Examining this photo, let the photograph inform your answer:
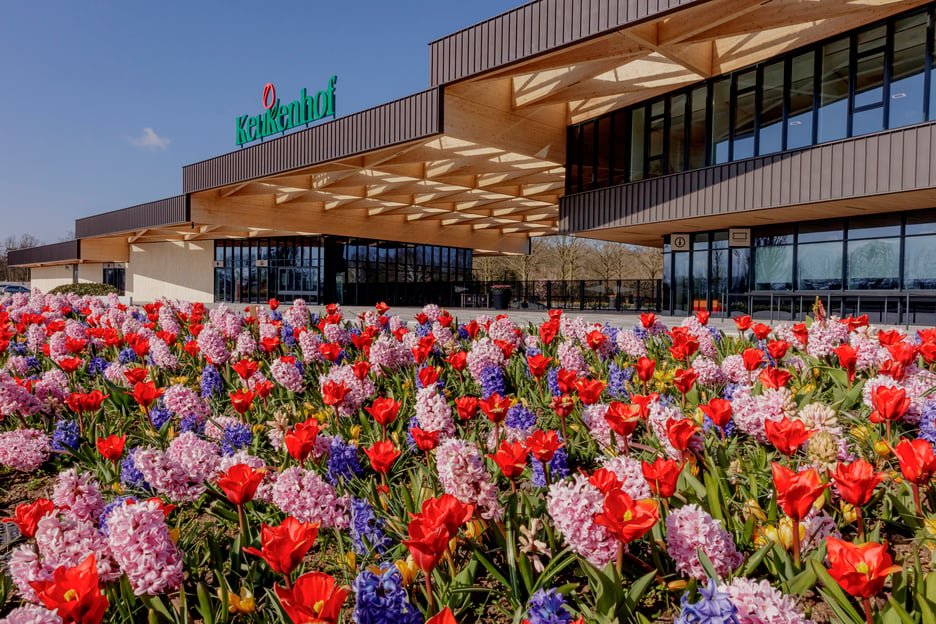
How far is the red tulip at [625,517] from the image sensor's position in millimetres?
1312

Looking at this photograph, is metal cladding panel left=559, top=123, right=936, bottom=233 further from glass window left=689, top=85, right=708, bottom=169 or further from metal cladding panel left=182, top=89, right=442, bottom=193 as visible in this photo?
metal cladding panel left=182, top=89, right=442, bottom=193

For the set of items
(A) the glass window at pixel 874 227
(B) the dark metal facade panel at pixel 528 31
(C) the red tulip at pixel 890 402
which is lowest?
(C) the red tulip at pixel 890 402

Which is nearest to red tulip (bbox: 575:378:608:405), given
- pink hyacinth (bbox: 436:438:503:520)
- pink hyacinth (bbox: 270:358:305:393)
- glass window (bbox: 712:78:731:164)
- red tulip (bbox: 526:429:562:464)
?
red tulip (bbox: 526:429:562:464)

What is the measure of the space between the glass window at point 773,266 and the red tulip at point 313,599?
20.8 m

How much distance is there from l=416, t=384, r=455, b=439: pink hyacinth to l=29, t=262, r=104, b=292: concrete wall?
51317 millimetres

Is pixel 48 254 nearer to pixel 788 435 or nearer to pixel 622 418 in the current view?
pixel 622 418

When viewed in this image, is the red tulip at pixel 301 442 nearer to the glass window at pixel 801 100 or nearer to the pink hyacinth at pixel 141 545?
the pink hyacinth at pixel 141 545

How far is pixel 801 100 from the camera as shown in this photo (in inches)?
622

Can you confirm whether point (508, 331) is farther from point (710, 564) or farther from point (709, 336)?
point (710, 564)

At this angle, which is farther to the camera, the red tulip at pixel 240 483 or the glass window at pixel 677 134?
the glass window at pixel 677 134

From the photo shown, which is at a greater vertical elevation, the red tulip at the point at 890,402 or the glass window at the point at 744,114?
the glass window at the point at 744,114

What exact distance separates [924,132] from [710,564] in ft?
52.5

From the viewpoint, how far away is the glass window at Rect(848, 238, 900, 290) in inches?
653

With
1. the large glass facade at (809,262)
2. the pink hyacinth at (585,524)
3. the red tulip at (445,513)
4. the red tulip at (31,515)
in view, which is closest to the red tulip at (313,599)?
the red tulip at (445,513)
